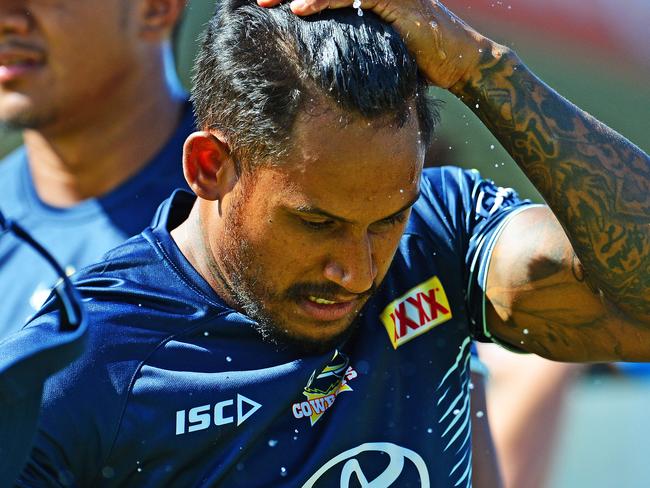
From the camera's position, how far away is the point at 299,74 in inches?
88.4

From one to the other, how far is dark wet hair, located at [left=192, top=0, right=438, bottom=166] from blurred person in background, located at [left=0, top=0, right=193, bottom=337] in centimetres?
131

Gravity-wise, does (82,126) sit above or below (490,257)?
below

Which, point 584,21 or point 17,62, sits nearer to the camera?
point 17,62

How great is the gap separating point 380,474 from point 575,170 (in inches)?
30.2

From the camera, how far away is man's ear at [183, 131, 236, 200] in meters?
2.40

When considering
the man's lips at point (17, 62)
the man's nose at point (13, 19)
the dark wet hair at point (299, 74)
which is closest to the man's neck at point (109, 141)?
the man's lips at point (17, 62)

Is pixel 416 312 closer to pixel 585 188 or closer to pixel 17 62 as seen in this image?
pixel 585 188

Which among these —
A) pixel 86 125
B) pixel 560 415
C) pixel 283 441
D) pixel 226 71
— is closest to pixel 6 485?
pixel 283 441

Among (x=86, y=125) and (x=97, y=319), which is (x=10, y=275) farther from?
(x=97, y=319)

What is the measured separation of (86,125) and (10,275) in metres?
0.59

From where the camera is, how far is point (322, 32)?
2229 mm

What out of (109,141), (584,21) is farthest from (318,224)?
(584,21)

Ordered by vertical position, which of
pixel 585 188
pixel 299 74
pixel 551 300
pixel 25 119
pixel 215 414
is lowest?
pixel 25 119

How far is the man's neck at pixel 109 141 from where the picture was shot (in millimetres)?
3822
